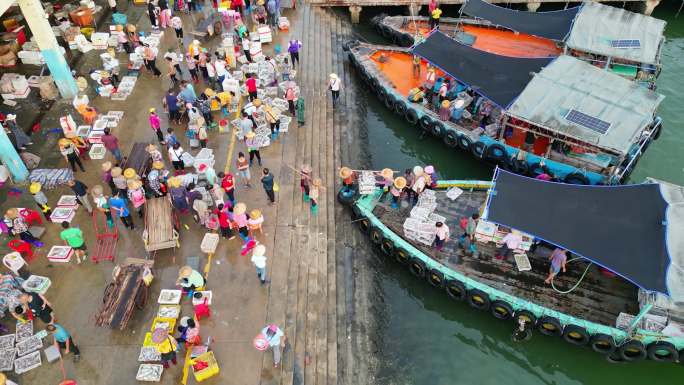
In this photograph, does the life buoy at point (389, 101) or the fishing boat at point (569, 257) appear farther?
the life buoy at point (389, 101)

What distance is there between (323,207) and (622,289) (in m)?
10.6

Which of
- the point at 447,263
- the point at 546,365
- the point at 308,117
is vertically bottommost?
the point at 546,365

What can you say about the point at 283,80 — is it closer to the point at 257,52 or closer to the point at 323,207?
the point at 257,52

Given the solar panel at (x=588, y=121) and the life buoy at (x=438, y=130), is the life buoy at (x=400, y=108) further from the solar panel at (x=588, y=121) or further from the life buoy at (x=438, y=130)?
the solar panel at (x=588, y=121)

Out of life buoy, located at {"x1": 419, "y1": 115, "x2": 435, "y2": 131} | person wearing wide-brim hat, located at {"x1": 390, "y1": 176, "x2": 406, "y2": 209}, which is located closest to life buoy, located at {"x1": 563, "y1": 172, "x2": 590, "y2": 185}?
life buoy, located at {"x1": 419, "y1": 115, "x2": 435, "y2": 131}

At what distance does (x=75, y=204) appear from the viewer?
17.9m

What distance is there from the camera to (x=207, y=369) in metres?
13.3

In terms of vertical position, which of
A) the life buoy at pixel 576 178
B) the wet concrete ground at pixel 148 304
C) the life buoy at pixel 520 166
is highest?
the life buoy at pixel 576 178

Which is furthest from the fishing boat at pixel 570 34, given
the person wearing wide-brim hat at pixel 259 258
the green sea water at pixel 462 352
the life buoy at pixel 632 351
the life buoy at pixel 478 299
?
the person wearing wide-brim hat at pixel 259 258

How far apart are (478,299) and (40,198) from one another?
14.8 meters

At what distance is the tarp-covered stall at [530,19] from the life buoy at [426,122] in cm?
713

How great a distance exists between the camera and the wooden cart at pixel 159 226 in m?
16.1

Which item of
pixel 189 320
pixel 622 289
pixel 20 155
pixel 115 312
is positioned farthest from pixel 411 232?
pixel 20 155

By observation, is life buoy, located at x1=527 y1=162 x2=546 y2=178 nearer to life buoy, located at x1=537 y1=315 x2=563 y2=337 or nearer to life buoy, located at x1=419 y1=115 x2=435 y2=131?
life buoy, located at x1=419 y1=115 x2=435 y2=131
